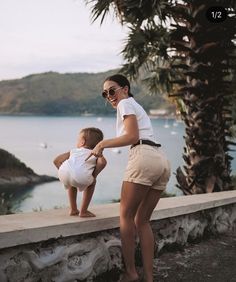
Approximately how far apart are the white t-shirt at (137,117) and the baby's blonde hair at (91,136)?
0.35m

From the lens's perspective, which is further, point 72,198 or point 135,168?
point 72,198

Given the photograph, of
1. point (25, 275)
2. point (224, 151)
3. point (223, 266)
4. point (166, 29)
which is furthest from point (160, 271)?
point (166, 29)

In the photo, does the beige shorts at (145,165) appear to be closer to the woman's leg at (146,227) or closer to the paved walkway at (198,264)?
the woman's leg at (146,227)

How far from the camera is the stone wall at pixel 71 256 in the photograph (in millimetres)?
3795

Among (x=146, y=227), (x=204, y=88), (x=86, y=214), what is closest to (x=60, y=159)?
(x=86, y=214)

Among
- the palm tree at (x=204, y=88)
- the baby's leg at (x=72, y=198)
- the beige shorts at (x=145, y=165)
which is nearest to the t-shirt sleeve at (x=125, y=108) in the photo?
the beige shorts at (x=145, y=165)

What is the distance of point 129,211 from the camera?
157 inches

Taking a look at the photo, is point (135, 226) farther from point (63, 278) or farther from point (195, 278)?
point (195, 278)

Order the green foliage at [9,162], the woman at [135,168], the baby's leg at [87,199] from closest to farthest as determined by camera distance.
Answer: the woman at [135,168], the baby's leg at [87,199], the green foliage at [9,162]

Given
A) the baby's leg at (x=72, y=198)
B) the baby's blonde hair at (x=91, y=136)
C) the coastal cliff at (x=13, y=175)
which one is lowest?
the coastal cliff at (x=13, y=175)

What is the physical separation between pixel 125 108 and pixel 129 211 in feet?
2.50

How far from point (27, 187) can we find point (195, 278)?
2214 cm

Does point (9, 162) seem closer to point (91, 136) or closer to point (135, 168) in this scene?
point (91, 136)

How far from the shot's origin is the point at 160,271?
495cm
